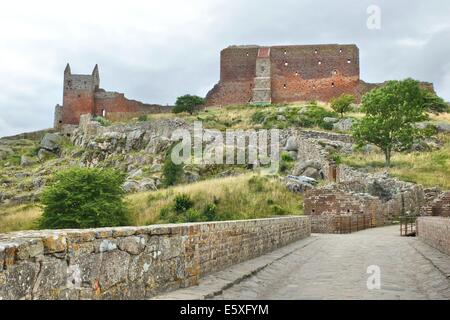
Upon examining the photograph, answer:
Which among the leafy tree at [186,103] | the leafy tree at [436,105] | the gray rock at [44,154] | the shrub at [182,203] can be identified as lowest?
the shrub at [182,203]

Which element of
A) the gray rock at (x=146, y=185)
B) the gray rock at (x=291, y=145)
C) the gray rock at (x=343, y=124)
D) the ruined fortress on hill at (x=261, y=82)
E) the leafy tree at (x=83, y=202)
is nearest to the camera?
the leafy tree at (x=83, y=202)

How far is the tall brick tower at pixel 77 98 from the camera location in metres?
68.6

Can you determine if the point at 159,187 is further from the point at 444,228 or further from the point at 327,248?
the point at 444,228

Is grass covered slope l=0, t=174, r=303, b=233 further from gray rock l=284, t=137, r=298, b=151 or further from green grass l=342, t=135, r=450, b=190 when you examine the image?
gray rock l=284, t=137, r=298, b=151

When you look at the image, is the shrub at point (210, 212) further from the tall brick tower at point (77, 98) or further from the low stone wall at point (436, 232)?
the tall brick tower at point (77, 98)

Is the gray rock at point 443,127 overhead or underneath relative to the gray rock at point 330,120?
underneath

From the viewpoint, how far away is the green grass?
97.2ft

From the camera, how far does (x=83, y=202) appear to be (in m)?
25.6

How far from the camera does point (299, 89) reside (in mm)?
70688

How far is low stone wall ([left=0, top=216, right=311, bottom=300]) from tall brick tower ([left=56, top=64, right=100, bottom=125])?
63.3 m

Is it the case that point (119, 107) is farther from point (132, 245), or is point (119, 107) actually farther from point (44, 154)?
point (132, 245)

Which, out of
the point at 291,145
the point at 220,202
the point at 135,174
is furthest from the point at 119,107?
the point at 220,202

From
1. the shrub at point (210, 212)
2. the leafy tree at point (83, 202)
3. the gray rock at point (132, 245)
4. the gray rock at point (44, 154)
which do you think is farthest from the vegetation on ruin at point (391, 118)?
the gray rock at point (44, 154)
